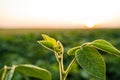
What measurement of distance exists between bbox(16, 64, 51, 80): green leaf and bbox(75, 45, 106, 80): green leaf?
0.08 metres

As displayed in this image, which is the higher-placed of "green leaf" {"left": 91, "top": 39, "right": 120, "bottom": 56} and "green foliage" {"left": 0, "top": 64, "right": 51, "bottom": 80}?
"green leaf" {"left": 91, "top": 39, "right": 120, "bottom": 56}

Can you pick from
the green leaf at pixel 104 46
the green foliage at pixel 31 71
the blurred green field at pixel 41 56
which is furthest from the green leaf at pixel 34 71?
the blurred green field at pixel 41 56

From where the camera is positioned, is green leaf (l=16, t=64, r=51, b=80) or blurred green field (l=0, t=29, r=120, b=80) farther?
blurred green field (l=0, t=29, r=120, b=80)

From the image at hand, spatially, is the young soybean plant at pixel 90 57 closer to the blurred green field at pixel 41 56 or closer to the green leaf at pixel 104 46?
the green leaf at pixel 104 46

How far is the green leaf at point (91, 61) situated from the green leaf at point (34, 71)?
82 millimetres

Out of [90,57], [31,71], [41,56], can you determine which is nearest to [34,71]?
[31,71]

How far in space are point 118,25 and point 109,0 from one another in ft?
14.2

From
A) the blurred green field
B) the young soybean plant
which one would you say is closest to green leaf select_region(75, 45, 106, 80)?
the young soybean plant

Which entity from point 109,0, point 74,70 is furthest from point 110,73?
point 109,0

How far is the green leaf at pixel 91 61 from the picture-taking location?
2.20 ft

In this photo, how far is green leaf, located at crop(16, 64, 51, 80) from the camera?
74cm

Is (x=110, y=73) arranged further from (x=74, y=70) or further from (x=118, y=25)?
(x=118, y=25)

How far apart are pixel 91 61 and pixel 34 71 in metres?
0.13

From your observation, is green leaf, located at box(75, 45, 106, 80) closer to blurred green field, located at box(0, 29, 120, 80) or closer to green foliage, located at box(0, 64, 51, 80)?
green foliage, located at box(0, 64, 51, 80)
